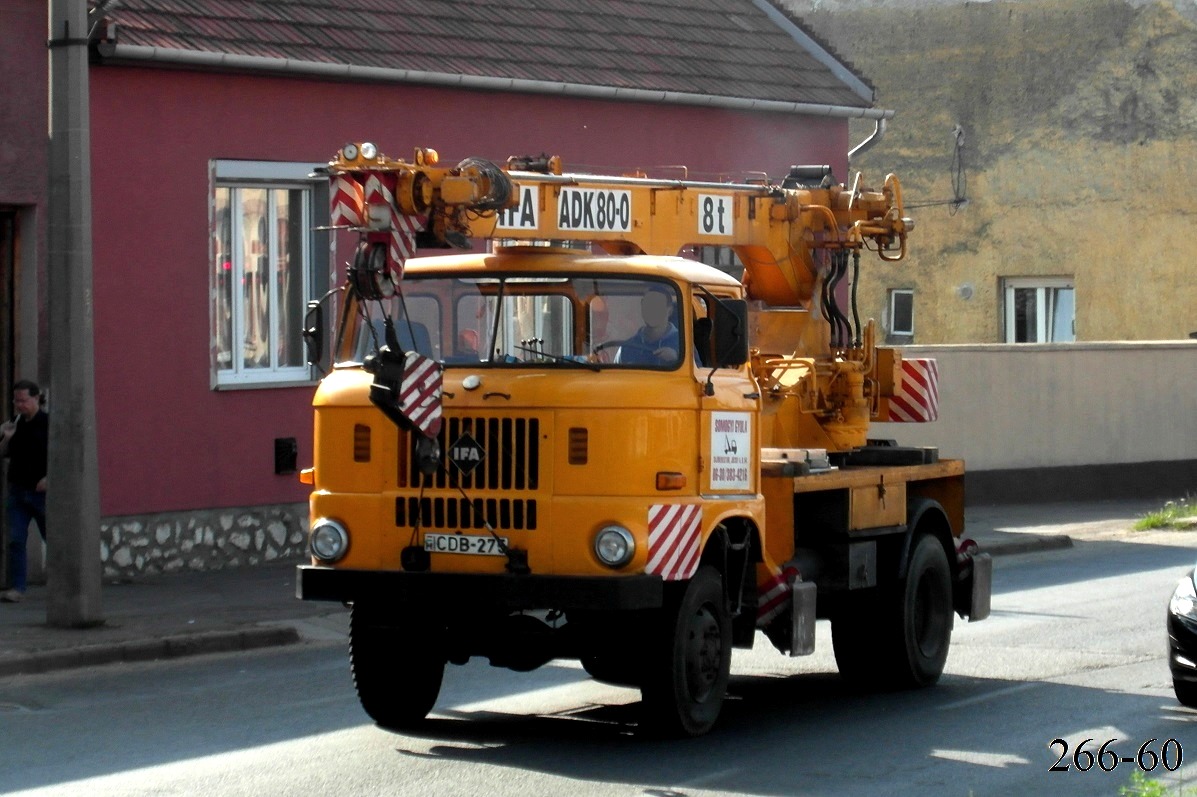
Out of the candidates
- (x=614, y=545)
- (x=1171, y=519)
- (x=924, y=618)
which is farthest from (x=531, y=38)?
(x=614, y=545)

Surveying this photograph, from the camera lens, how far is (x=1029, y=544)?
20.9 m

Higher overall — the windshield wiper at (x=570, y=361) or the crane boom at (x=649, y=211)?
the crane boom at (x=649, y=211)

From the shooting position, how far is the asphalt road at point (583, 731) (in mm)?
8781

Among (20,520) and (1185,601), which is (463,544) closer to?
(1185,601)

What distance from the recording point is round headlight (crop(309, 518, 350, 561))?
382 inches

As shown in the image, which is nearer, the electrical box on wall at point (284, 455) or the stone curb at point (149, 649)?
the stone curb at point (149, 649)

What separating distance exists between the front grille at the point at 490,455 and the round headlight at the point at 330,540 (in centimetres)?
53

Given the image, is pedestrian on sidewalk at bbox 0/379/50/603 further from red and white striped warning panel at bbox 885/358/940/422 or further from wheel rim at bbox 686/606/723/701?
wheel rim at bbox 686/606/723/701

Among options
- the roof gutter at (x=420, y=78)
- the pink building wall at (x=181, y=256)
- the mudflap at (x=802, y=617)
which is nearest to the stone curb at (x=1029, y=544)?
the roof gutter at (x=420, y=78)

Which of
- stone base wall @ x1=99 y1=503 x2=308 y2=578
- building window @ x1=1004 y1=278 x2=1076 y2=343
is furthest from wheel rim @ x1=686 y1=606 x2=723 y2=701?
building window @ x1=1004 y1=278 x2=1076 y2=343

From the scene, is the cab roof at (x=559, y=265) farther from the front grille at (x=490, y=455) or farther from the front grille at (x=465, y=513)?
the front grille at (x=465, y=513)

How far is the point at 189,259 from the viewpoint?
16906 millimetres

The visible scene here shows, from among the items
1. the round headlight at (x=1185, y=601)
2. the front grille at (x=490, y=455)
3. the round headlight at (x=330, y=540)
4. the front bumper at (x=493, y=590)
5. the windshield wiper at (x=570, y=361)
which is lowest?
the round headlight at (x=1185, y=601)

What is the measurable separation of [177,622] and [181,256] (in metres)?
4.29
